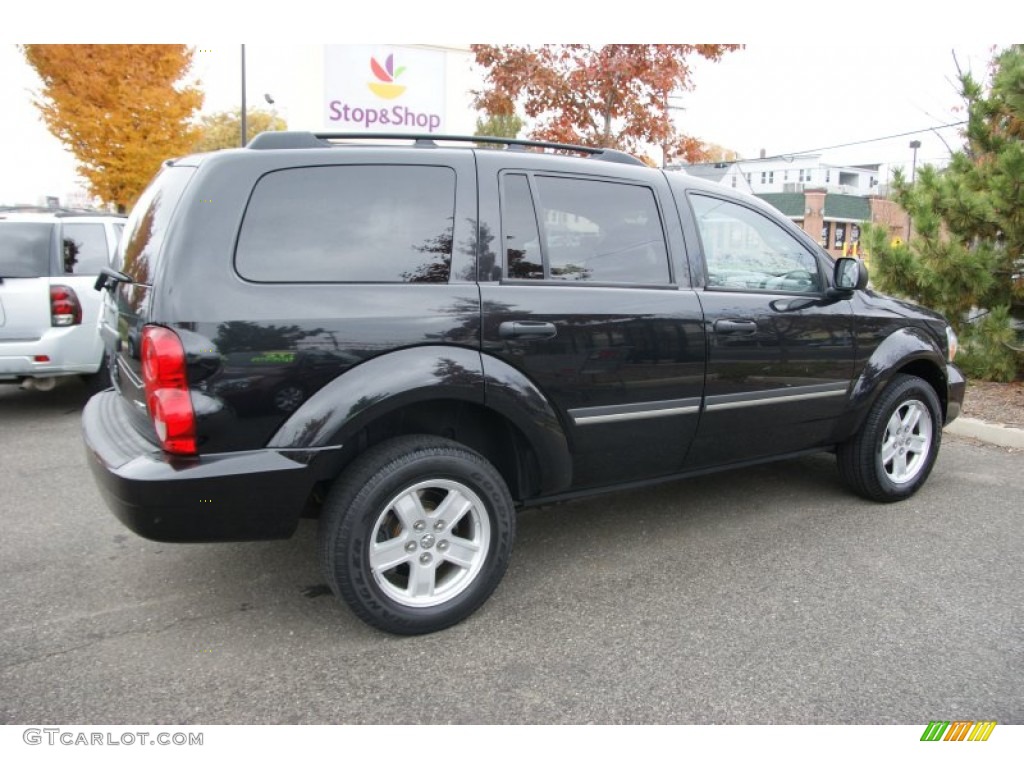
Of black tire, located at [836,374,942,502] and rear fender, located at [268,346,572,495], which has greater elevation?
rear fender, located at [268,346,572,495]

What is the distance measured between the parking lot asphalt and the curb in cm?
161

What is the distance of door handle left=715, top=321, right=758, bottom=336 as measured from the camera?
3432 millimetres

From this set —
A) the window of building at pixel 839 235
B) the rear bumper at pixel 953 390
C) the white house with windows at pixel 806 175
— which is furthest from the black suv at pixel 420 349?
the white house with windows at pixel 806 175

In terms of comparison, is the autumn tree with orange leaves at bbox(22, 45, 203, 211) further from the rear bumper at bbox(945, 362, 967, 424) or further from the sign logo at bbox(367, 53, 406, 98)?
the rear bumper at bbox(945, 362, 967, 424)

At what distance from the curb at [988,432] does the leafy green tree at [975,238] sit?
144cm

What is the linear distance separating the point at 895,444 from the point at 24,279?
647 cm

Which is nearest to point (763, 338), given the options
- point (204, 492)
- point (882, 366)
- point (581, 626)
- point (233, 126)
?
point (882, 366)

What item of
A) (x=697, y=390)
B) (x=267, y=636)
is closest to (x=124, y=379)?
(x=267, y=636)

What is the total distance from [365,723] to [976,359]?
706 cm

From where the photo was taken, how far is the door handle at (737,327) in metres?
3.43

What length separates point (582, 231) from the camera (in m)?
3.20

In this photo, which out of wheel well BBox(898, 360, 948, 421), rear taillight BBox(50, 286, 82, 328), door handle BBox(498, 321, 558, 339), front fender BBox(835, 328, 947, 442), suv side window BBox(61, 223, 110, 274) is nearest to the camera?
door handle BBox(498, 321, 558, 339)
